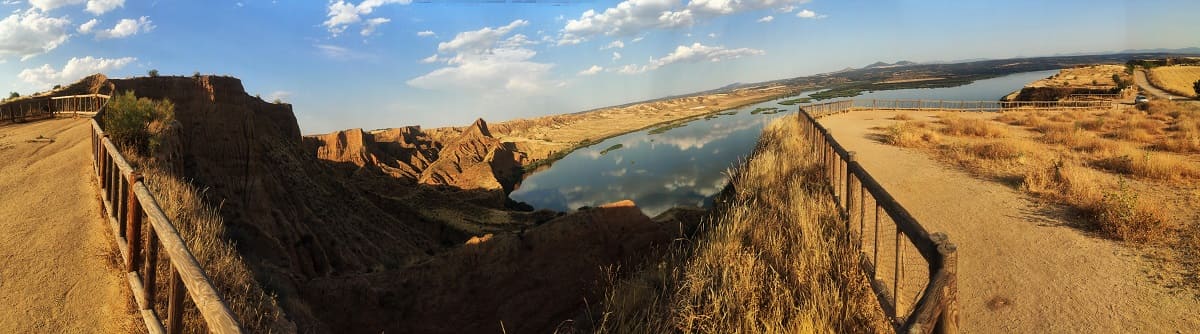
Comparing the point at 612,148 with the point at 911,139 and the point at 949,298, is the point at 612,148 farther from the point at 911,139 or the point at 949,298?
the point at 949,298

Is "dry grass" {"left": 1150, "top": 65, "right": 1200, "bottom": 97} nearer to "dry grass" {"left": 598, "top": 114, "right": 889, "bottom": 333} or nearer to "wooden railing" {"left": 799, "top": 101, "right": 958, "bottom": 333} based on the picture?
"wooden railing" {"left": 799, "top": 101, "right": 958, "bottom": 333}

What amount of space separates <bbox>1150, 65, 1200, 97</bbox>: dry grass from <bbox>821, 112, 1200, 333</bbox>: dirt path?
53228mm

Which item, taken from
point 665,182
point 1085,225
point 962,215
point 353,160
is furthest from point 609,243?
point 353,160

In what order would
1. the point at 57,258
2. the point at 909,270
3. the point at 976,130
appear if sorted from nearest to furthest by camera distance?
the point at 57,258
the point at 909,270
the point at 976,130

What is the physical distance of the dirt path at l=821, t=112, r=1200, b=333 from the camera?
13.5ft

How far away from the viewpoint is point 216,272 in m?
4.87

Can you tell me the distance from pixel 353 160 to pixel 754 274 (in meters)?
57.4

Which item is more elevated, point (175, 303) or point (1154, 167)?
point (1154, 167)

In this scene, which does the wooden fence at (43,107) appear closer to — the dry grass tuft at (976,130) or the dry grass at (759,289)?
the dry grass at (759,289)

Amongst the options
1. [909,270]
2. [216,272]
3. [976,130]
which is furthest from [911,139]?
[216,272]

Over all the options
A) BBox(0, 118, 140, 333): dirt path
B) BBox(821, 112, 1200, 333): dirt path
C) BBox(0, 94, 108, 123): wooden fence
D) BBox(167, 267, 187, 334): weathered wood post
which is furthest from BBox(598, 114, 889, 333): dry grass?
BBox(0, 94, 108, 123): wooden fence

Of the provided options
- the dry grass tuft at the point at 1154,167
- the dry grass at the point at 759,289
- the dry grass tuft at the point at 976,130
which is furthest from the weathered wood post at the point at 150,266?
the dry grass tuft at the point at 976,130

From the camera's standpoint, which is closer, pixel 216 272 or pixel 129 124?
pixel 216 272

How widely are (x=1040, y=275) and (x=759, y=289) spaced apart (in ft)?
11.7
